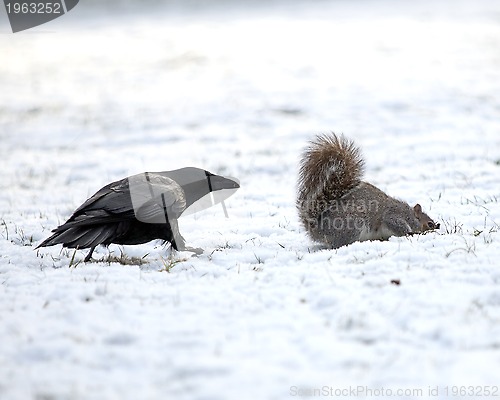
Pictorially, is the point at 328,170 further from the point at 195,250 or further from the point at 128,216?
the point at 128,216

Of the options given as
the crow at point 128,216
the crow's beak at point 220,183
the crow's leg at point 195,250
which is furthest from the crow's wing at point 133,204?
the crow's beak at point 220,183

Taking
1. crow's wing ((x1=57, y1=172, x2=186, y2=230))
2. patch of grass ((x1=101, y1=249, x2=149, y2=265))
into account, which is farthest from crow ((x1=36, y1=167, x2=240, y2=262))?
patch of grass ((x1=101, y1=249, x2=149, y2=265))

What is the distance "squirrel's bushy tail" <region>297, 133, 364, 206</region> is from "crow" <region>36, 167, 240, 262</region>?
110cm

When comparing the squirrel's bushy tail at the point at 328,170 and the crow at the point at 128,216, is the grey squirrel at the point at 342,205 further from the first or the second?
the crow at the point at 128,216

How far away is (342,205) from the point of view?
19.0ft

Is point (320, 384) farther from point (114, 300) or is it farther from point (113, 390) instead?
point (114, 300)

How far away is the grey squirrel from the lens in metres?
5.73

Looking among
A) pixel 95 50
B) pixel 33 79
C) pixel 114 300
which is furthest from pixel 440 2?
pixel 114 300

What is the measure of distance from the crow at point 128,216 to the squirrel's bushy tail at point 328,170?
1.10 m

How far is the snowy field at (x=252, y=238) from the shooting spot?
11.4 ft

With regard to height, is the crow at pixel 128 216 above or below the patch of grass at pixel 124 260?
above

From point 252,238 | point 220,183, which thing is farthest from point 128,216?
point 252,238

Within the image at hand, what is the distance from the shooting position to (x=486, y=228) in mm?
6020

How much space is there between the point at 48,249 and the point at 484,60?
51.0 feet
